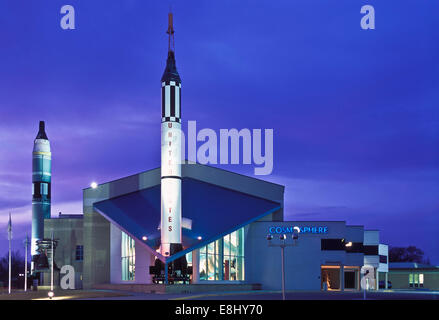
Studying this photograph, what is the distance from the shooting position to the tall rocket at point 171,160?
246 ft

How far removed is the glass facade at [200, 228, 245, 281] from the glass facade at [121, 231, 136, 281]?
9814 mm

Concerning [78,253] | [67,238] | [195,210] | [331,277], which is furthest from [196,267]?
[67,238]

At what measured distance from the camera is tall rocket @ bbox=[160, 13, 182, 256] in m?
74.9

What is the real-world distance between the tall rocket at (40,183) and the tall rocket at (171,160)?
36.6 meters

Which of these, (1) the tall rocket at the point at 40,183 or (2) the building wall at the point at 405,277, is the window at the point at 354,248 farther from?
(1) the tall rocket at the point at 40,183

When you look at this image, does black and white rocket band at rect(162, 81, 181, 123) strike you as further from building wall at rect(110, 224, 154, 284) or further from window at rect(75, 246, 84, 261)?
window at rect(75, 246, 84, 261)

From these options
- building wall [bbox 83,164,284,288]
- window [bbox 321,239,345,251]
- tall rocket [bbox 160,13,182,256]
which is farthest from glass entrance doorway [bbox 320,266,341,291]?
tall rocket [bbox 160,13,182,256]

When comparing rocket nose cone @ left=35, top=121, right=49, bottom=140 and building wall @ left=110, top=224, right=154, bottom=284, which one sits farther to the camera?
rocket nose cone @ left=35, top=121, right=49, bottom=140

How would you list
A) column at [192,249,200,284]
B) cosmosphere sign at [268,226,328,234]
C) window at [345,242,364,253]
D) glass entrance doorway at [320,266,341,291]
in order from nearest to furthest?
column at [192,249,200,284] < cosmosphere sign at [268,226,328,234] < glass entrance doorway at [320,266,341,291] < window at [345,242,364,253]

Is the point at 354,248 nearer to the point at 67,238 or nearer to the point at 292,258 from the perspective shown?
the point at 292,258
